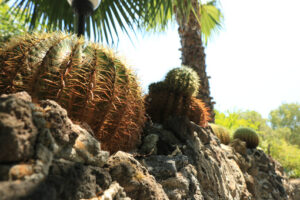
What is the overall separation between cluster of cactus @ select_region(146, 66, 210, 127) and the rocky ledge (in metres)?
0.15

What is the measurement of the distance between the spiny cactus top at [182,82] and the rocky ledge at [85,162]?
0.33 m

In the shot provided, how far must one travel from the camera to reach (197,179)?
2240 mm

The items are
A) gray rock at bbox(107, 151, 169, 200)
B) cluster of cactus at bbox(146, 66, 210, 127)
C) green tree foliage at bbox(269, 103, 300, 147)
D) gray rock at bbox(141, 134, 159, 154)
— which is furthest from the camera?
green tree foliage at bbox(269, 103, 300, 147)

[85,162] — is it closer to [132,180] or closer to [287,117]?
[132,180]

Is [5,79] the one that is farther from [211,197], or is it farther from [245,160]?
Answer: [245,160]

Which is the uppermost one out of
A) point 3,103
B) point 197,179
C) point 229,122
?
point 229,122

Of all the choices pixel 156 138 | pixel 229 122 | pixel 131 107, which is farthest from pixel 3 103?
pixel 229 122

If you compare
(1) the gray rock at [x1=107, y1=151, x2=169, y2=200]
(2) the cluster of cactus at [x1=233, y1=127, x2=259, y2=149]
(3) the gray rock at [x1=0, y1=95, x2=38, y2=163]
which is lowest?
(1) the gray rock at [x1=107, y1=151, x2=169, y2=200]

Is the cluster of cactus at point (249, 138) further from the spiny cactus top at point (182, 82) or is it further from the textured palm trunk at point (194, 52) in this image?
the spiny cactus top at point (182, 82)

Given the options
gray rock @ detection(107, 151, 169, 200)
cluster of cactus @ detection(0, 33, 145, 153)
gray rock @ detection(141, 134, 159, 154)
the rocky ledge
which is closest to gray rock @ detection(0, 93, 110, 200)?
the rocky ledge

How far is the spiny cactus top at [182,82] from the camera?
2717mm

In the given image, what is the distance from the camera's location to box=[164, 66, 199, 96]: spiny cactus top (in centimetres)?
272

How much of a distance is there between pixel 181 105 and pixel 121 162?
1.40 meters

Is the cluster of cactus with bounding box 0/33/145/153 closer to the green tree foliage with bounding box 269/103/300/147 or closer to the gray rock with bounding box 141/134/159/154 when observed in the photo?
the gray rock with bounding box 141/134/159/154
